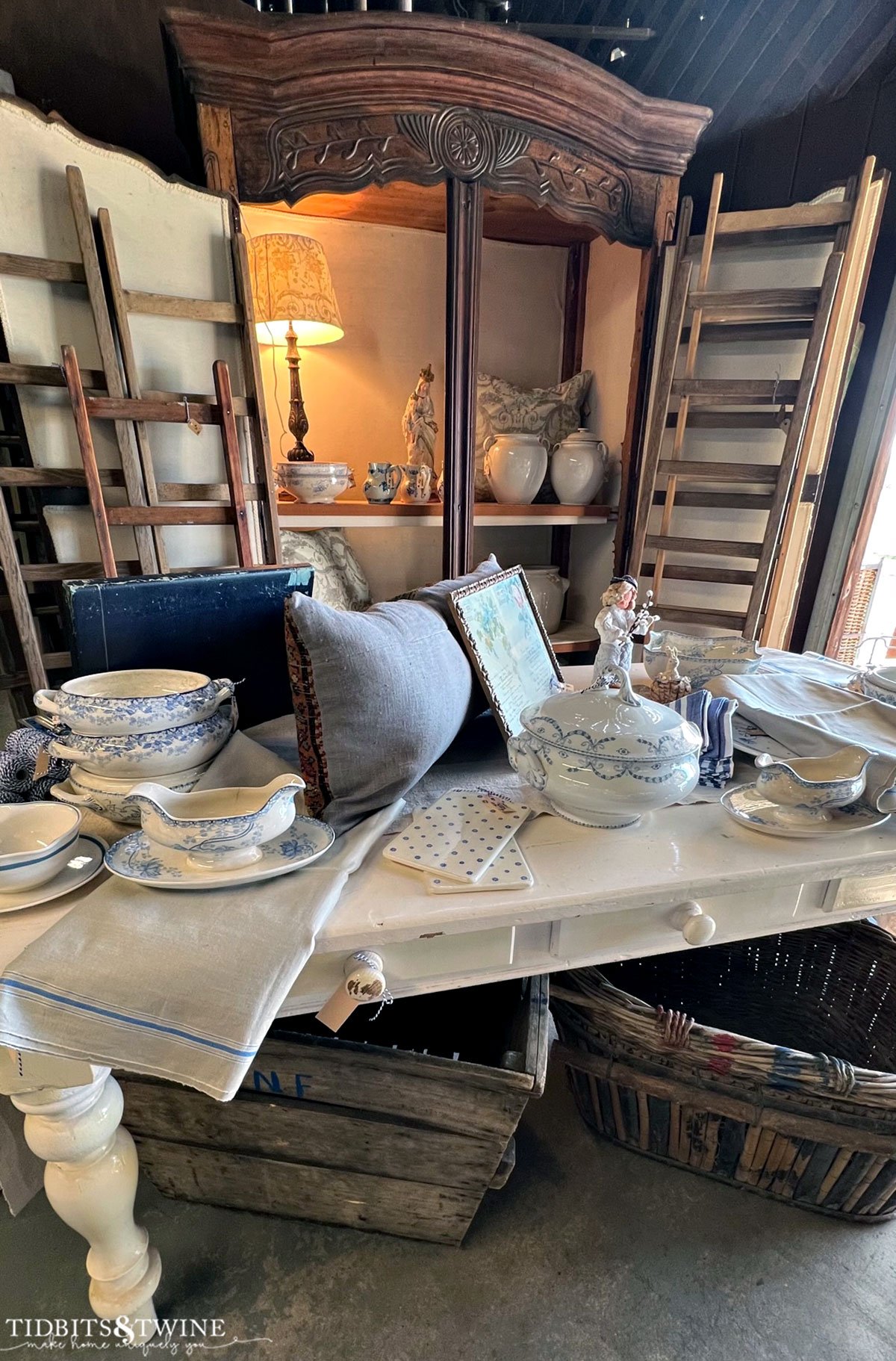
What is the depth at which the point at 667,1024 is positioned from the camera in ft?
2.97

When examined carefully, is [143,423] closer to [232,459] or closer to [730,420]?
[232,459]

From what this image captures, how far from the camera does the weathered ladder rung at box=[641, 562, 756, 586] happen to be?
2000 millimetres

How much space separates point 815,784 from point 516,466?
1.41 m

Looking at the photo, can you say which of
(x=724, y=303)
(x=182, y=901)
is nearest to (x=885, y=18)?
(x=724, y=303)

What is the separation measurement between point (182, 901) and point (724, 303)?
6.92ft

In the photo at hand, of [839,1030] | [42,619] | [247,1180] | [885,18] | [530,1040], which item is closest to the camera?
[530,1040]

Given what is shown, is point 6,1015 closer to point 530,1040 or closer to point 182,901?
point 182,901

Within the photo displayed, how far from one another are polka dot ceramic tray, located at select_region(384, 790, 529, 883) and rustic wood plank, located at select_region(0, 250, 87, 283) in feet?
4.85

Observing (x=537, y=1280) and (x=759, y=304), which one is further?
(x=759, y=304)

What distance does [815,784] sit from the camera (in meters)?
0.76

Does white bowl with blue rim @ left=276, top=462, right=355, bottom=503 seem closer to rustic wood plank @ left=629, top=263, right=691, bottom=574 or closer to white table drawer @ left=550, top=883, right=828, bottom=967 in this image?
rustic wood plank @ left=629, top=263, right=691, bottom=574

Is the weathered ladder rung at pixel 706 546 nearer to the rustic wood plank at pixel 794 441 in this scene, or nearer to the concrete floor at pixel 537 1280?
the rustic wood plank at pixel 794 441

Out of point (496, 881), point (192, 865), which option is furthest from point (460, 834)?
point (192, 865)

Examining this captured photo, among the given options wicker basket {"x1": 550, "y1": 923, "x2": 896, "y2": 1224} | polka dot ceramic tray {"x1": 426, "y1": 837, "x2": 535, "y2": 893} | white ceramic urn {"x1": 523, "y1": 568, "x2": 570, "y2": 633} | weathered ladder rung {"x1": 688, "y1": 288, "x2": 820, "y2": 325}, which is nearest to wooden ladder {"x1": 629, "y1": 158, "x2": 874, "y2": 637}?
weathered ladder rung {"x1": 688, "y1": 288, "x2": 820, "y2": 325}
